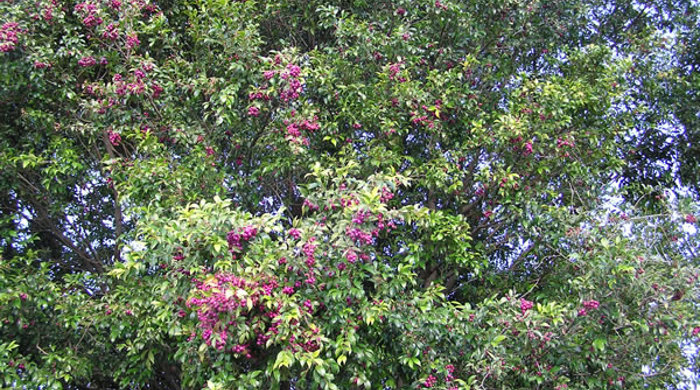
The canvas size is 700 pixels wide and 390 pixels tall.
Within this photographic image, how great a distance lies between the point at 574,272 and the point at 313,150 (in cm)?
234

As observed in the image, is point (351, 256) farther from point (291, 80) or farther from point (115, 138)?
point (115, 138)

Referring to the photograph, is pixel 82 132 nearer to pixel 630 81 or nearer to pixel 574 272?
pixel 574 272

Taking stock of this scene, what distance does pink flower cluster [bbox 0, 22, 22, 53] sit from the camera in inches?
206

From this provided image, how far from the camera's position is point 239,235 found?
423 centimetres

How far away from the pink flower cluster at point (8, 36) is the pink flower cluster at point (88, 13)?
1.62ft

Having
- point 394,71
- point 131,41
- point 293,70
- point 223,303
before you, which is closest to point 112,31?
point 131,41

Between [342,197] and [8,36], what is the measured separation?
3011 millimetres

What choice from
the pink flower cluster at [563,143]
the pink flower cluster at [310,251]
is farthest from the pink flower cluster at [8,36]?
the pink flower cluster at [563,143]

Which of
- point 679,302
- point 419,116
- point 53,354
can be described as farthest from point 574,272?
point 53,354

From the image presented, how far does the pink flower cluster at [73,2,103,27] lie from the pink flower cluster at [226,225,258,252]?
2.49 metres

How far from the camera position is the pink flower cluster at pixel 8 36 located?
17.2ft

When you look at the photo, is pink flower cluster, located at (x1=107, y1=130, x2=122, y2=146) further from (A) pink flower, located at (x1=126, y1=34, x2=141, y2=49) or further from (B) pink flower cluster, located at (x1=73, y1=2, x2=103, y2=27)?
(B) pink flower cluster, located at (x1=73, y1=2, x2=103, y2=27)

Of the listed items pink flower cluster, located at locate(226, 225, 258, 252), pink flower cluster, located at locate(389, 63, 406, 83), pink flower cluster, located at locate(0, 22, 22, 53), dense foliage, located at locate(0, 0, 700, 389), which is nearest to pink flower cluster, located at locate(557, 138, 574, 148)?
dense foliage, located at locate(0, 0, 700, 389)

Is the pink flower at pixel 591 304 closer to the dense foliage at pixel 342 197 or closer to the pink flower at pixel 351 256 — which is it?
the dense foliage at pixel 342 197
